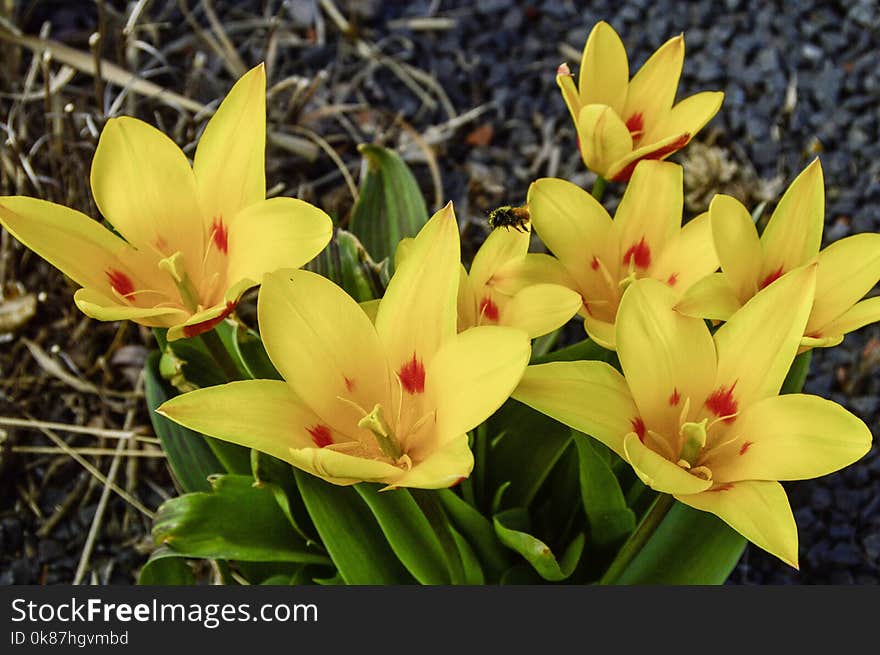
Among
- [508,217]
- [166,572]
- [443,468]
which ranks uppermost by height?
[508,217]

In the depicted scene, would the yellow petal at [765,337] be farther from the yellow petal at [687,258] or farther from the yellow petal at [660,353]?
the yellow petal at [687,258]

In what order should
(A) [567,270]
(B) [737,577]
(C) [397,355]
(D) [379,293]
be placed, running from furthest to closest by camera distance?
(B) [737,577]
(D) [379,293]
(A) [567,270]
(C) [397,355]

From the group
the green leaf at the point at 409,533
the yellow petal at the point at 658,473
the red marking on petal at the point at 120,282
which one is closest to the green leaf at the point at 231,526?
the green leaf at the point at 409,533

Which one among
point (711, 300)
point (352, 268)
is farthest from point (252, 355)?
point (711, 300)

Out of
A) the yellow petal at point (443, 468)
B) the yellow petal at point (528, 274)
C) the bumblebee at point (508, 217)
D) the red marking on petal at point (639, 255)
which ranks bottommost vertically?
the yellow petal at point (443, 468)

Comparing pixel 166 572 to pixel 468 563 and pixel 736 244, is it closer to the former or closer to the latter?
pixel 468 563

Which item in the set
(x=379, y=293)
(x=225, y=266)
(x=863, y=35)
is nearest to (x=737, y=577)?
(x=379, y=293)

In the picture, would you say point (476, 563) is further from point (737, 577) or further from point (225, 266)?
point (737, 577)

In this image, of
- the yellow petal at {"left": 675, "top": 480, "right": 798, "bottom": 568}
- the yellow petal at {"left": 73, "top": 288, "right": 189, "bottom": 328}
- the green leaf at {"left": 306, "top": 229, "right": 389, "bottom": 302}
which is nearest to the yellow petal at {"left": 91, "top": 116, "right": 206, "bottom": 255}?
the yellow petal at {"left": 73, "top": 288, "right": 189, "bottom": 328}
